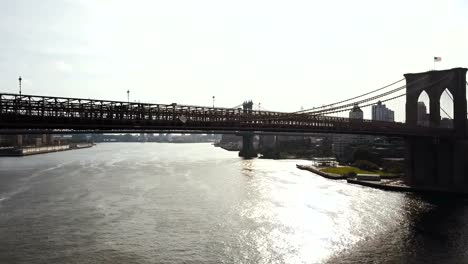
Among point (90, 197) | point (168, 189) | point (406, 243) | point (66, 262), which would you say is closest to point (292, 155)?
point (168, 189)

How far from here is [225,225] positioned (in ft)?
88.4

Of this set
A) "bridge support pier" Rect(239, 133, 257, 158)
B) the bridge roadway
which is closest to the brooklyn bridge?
the bridge roadway

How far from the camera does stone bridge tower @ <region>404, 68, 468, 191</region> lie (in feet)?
137

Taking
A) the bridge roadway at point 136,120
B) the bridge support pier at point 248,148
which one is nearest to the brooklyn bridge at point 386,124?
the bridge roadway at point 136,120

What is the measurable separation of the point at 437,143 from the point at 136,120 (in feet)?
109

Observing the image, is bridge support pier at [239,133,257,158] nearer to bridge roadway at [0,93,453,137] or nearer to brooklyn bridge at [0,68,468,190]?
brooklyn bridge at [0,68,468,190]

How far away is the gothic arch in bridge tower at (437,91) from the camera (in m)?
43.9

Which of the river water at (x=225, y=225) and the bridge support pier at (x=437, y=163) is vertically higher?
the bridge support pier at (x=437, y=163)

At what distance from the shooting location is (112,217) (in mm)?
28672

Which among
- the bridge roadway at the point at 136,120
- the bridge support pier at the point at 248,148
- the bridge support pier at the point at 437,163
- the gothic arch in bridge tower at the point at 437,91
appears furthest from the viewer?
A: the bridge support pier at the point at 248,148

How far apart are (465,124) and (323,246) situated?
29843mm

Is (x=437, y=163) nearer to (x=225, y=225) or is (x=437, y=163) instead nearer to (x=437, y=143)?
(x=437, y=143)

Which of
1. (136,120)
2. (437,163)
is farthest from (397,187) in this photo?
(136,120)

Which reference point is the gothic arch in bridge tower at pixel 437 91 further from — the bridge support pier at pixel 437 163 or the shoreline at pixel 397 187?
the shoreline at pixel 397 187
